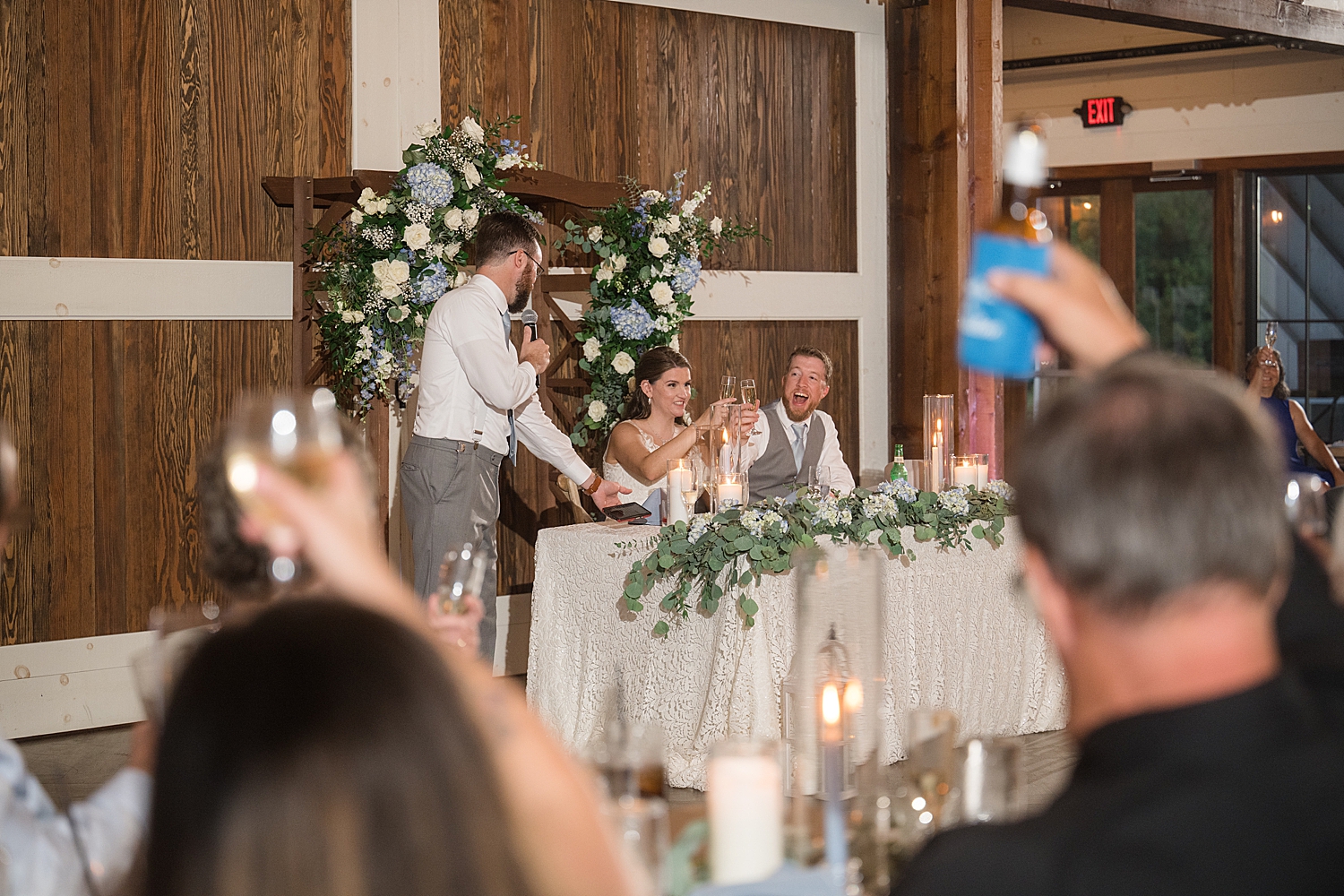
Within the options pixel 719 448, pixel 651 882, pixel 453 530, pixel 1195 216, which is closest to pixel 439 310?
pixel 453 530

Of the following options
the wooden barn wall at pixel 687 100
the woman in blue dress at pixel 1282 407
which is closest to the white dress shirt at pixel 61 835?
the wooden barn wall at pixel 687 100

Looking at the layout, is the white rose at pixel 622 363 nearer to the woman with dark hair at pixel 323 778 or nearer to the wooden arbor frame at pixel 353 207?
the wooden arbor frame at pixel 353 207

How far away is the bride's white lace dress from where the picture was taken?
15.0ft

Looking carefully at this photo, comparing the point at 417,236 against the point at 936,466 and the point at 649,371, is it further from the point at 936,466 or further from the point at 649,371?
the point at 936,466

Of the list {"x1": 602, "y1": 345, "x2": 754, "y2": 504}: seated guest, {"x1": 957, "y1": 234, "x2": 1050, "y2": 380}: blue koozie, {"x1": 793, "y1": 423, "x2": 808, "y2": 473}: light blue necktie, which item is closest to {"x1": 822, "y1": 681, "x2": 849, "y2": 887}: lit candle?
{"x1": 957, "y1": 234, "x2": 1050, "y2": 380}: blue koozie

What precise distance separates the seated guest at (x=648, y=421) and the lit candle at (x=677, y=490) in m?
0.62

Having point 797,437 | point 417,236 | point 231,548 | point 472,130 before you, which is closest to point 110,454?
point 417,236

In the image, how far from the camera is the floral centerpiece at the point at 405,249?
4742 mm

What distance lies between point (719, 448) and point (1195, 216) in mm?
5957

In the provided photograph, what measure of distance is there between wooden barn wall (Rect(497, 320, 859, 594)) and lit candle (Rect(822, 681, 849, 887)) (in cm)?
403

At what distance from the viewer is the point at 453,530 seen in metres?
4.24

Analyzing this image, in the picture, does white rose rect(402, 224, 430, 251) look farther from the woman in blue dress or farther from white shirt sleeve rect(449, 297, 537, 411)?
the woman in blue dress

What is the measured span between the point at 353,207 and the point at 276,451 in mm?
3924

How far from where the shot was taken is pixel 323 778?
0.70 metres
